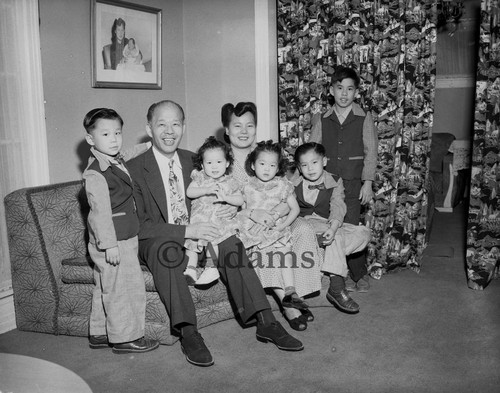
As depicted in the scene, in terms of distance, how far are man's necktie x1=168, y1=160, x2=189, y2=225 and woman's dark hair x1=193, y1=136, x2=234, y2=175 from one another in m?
0.13

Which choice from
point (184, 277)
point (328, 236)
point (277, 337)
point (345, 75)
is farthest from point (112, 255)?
point (345, 75)

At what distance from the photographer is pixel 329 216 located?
3.12 metres

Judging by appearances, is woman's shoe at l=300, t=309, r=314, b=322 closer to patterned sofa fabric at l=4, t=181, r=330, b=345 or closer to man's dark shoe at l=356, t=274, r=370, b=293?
patterned sofa fabric at l=4, t=181, r=330, b=345

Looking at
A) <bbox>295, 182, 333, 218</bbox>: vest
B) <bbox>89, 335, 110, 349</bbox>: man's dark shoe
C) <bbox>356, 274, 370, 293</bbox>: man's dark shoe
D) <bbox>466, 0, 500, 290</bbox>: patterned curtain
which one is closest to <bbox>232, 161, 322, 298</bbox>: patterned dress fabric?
<bbox>295, 182, 333, 218</bbox>: vest

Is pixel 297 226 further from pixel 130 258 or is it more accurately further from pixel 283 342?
pixel 130 258

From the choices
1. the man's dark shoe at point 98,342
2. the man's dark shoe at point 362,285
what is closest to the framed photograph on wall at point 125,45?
the man's dark shoe at point 98,342

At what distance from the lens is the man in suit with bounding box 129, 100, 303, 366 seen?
8.08 ft

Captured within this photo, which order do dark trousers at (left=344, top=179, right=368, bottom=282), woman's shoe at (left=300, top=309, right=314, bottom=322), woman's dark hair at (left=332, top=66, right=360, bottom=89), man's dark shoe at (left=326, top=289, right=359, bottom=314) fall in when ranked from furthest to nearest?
dark trousers at (left=344, top=179, right=368, bottom=282) → woman's dark hair at (left=332, top=66, right=360, bottom=89) → man's dark shoe at (left=326, top=289, right=359, bottom=314) → woman's shoe at (left=300, top=309, right=314, bottom=322)

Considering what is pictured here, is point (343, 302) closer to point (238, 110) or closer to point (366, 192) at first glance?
point (366, 192)

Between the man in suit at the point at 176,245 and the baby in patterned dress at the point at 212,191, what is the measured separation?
5 centimetres

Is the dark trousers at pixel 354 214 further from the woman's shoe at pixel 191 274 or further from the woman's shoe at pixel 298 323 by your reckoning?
the woman's shoe at pixel 191 274

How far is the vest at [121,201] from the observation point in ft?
7.97

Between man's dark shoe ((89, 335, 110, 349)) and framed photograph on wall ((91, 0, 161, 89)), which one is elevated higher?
framed photograph on wall ((91, 0, 161, 89))

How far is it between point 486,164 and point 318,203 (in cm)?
111
